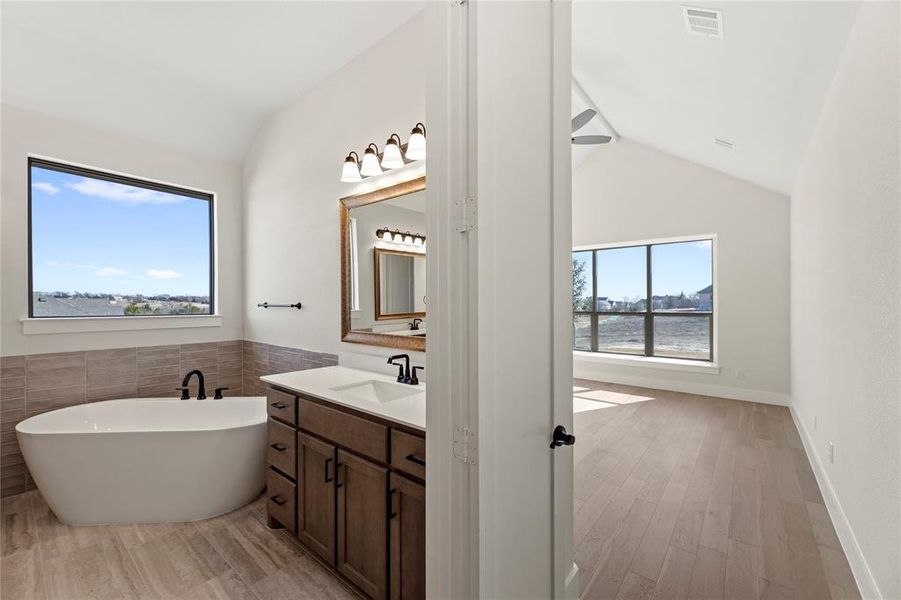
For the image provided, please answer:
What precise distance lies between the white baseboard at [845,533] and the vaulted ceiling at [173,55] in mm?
3490

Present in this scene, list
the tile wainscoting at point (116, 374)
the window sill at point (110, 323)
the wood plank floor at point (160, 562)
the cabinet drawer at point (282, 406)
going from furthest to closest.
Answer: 1. the window sill at point (110, 323)
2. the tile wainscoting at point (116, 374)
3. the cabinet drawer at point (282, 406)
4. the wood plank floor at point (160, 562)

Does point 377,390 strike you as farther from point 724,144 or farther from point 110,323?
point 724,144

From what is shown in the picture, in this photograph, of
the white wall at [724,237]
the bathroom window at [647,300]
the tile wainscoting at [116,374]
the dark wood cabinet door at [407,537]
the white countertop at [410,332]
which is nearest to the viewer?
the dark wood cabinet door at [407,537]

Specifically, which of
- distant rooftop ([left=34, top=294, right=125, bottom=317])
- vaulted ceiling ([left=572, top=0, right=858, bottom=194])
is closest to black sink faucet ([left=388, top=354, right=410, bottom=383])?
vaulted ceiling ([left=572, top=0, right=858, bottom=194])

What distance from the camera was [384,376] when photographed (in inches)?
97.2

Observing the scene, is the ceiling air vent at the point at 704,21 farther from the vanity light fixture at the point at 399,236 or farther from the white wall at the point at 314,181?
the vanity light fixture at the point at 399,236

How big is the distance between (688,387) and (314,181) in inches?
201

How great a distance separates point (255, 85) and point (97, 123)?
1206mm

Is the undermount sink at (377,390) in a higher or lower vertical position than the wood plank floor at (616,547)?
higher

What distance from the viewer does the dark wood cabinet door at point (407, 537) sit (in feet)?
4.89

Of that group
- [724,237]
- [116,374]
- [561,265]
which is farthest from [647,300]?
[116,374]

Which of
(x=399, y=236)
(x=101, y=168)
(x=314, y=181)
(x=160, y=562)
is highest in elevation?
(x=101, y=168)

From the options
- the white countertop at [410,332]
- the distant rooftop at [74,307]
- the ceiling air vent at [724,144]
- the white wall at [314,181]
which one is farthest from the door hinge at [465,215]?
the ceiling air vent at [724,144]

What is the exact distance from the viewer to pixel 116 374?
3.16 metres
